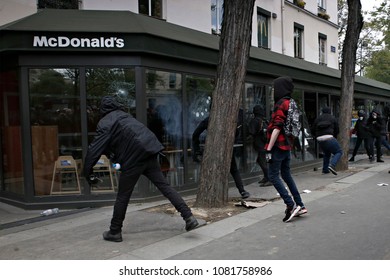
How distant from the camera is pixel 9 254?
450 cm

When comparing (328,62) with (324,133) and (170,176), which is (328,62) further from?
(170,176)

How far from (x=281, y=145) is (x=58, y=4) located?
17.5 feet

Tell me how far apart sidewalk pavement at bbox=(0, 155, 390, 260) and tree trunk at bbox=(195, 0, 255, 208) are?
2.04 feet

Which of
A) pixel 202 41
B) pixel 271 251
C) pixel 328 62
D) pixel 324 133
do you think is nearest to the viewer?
pixel 271 251

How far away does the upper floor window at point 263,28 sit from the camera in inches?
487

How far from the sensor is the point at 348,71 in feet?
34.9

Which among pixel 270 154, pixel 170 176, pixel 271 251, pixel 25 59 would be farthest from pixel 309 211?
pixel 25 59

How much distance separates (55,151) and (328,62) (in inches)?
534

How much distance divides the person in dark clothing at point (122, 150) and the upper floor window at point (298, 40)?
36.4 ft

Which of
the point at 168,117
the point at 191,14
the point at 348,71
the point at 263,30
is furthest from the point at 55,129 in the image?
the point at 263,30

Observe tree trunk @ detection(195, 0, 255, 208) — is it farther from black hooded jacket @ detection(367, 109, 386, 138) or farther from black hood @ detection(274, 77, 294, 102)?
black hooded jacket @ detection(367, 109, 386, 138)

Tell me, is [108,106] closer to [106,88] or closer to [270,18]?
[106,88]

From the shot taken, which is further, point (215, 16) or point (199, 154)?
point (215, 16)

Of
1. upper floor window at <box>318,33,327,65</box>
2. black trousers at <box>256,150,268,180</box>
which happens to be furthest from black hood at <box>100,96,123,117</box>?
upper floor window at <box>318,33,327,65</box>
